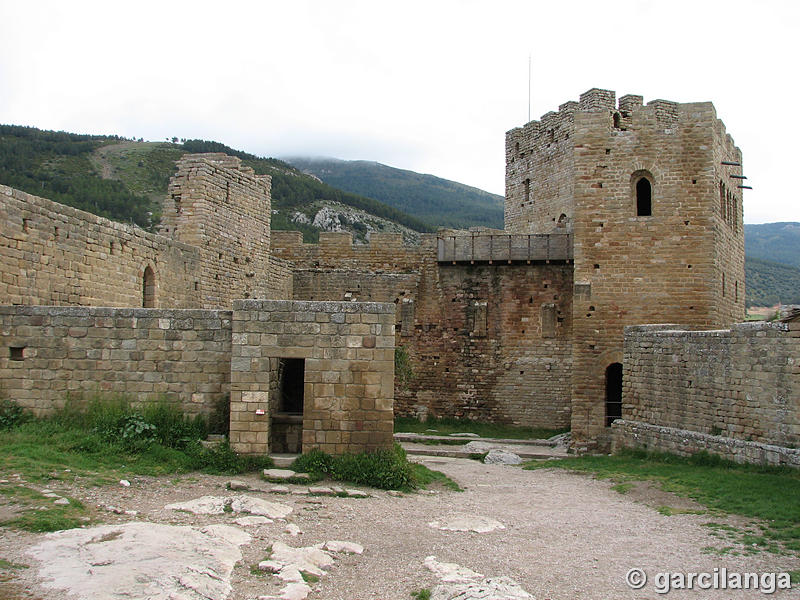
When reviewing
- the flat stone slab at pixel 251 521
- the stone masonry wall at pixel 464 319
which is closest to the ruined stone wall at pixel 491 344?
the stone masonry wall at pixel 464 319

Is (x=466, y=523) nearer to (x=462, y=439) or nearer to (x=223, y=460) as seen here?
(x=223, y=460)

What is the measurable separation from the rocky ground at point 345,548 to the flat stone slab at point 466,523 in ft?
0.09

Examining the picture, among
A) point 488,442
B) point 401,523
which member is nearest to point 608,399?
point 488,442

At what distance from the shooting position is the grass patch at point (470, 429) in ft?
70.5

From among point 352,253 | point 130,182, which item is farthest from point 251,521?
point 130,182

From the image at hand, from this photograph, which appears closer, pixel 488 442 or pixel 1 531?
pixel 1 531

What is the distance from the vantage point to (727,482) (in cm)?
1126

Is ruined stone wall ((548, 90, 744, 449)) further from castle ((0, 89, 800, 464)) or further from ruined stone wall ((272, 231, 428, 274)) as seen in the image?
ruined stone wall ((272, 231, 428, 274))

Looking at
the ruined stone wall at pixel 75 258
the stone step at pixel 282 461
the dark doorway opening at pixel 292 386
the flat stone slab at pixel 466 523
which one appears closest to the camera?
the flat stone slab at pixel 466 523

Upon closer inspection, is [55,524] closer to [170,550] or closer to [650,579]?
[170,550]

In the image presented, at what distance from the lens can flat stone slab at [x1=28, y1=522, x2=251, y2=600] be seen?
5637 millimetres

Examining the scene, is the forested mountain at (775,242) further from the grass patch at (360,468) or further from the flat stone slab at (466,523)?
the flat stone slab at (466,523)

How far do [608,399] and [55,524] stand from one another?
15853 mm

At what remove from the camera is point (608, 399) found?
64.3 feet
